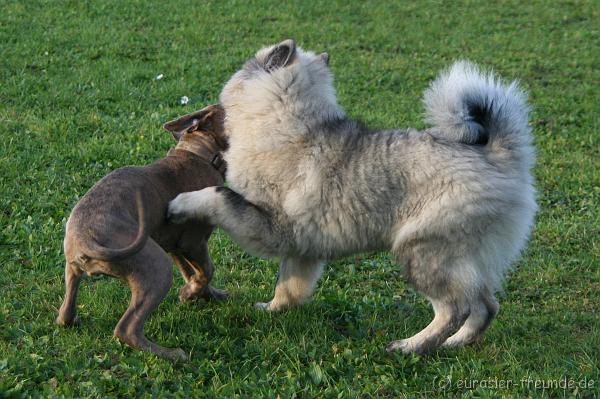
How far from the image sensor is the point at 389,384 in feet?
14.4

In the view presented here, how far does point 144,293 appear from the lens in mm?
4359

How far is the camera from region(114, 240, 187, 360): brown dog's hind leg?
4355 mm

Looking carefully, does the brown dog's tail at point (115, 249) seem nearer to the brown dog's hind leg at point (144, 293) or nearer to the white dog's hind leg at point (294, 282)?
the brown dog's hind leg at point (144, 293)

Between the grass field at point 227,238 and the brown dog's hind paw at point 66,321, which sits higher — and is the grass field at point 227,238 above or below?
below

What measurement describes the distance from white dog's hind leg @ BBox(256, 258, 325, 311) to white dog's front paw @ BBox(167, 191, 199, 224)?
2.34 feet

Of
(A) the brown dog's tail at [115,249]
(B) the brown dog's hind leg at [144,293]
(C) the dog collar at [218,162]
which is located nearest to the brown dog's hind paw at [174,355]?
(B) the brown dog's hind leg at [144,293]

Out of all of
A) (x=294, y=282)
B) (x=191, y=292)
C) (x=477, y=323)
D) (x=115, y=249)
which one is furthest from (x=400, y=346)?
(x=115, y=249)

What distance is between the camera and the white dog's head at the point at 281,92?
5039 millimetres

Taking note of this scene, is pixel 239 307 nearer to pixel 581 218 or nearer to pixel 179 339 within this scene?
pixel 179 339

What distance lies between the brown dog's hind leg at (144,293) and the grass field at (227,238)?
0.10 m

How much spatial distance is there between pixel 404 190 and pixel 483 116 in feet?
2.08

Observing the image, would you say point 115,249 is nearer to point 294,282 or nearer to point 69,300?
point 69,300

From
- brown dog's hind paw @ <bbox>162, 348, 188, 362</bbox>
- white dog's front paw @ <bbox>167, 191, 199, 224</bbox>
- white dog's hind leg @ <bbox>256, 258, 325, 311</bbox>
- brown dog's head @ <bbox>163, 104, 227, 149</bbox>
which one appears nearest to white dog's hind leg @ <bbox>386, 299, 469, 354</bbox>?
white dog's hind leg @ <bbox>256, 258, 325, 311</bbox>

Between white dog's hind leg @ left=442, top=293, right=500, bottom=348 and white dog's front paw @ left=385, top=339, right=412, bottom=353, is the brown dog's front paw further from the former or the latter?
white dog's hind leg @ left=442, top=293, right=500, bottom=348
